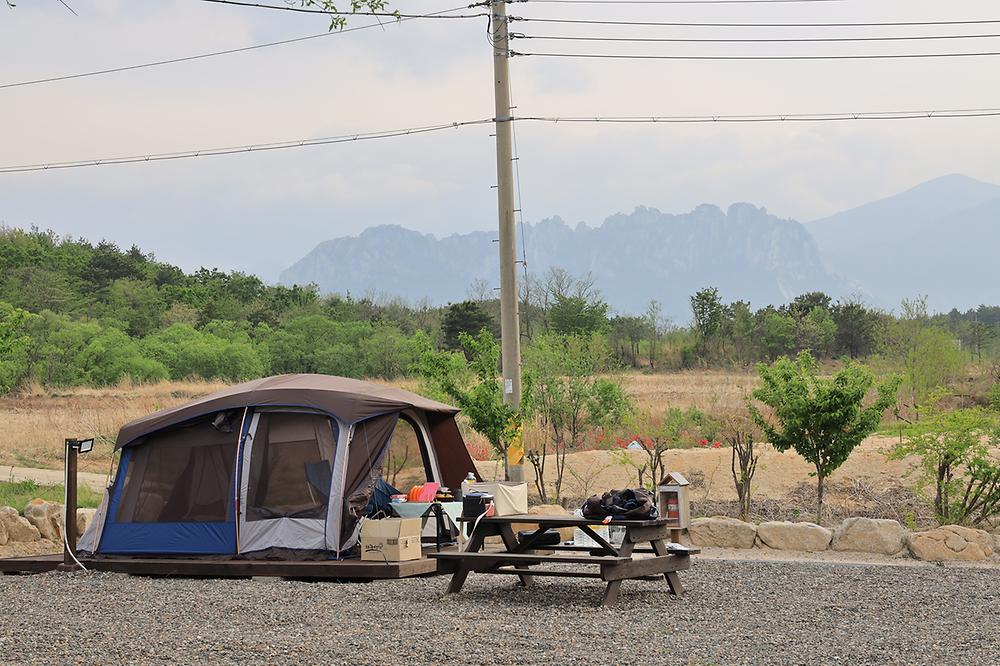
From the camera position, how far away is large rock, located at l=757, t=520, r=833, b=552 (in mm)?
11445

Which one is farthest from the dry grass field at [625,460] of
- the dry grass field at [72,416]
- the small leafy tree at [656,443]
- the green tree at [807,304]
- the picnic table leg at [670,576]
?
the green tree at [807,304]

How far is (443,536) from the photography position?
1067 centimetres

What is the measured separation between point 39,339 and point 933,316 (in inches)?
1259

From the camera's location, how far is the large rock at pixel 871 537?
11109mm

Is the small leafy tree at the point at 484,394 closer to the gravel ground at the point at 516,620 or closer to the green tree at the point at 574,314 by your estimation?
the gravel ground at the point at 516,620

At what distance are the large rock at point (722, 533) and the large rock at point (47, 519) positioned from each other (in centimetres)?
717

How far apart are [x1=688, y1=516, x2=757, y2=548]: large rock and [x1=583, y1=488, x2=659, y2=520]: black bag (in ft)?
13.1

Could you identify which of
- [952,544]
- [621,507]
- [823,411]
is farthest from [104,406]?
[621,507]

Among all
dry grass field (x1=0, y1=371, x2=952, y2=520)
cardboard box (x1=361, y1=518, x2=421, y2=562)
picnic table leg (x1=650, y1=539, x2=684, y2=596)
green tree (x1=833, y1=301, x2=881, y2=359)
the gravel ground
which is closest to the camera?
the gravel ground

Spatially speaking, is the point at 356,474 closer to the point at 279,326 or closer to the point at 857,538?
the point at 857,538

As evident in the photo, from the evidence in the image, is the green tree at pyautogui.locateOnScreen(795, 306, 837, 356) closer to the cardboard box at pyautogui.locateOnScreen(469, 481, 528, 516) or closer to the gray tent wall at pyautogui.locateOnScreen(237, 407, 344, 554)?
the cardboard box at pyautogui.locateOnScreen(469, 481, 528, 516)

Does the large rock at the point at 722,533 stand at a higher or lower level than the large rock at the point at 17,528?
lower

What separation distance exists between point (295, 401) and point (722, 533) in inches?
186

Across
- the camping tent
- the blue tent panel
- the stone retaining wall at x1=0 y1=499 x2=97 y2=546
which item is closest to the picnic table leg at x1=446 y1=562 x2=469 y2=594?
the camping tent
